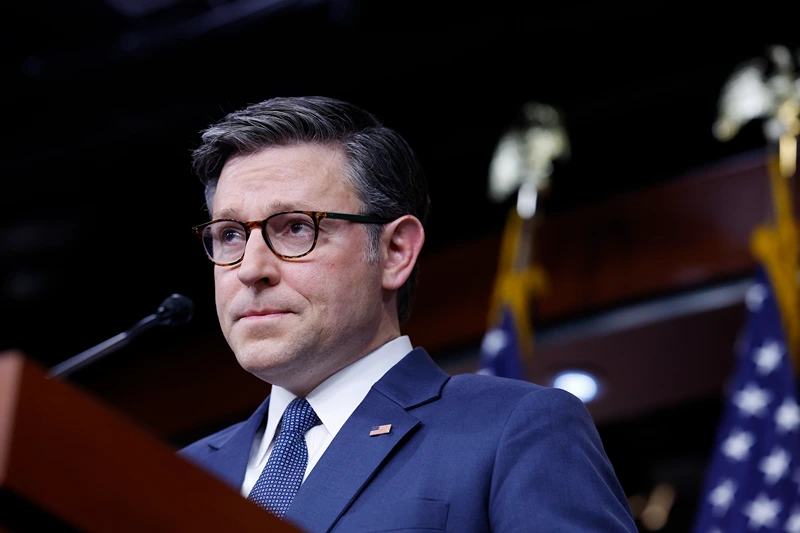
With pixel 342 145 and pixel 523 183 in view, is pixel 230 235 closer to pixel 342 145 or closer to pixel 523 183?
pixel 342 145

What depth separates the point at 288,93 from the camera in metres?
3.84

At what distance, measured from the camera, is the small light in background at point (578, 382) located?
4871 mm

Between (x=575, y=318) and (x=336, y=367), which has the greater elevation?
(x=336, y=367)

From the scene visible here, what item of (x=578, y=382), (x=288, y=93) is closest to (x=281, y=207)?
(x=288, y=93)

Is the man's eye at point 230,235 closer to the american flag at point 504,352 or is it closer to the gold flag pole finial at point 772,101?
the american flag at point 504,352

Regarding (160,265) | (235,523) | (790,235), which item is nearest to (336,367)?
(235,523)

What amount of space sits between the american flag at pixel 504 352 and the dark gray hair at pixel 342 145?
2178 millimetres

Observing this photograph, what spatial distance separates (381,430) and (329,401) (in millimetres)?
134

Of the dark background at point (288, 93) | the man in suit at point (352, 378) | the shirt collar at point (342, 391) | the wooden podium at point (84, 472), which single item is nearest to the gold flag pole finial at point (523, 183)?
the dark background at point (288, 93)

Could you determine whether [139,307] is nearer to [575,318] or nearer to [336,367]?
[575,318]

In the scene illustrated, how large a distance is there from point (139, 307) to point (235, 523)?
15.1 feet

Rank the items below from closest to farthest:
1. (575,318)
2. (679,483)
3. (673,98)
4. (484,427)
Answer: (484,427), (673,98), (575,318), (679,483)

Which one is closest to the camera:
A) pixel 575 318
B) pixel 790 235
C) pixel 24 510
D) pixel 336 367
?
pixel 24 510

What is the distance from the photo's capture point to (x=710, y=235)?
14.5ft
